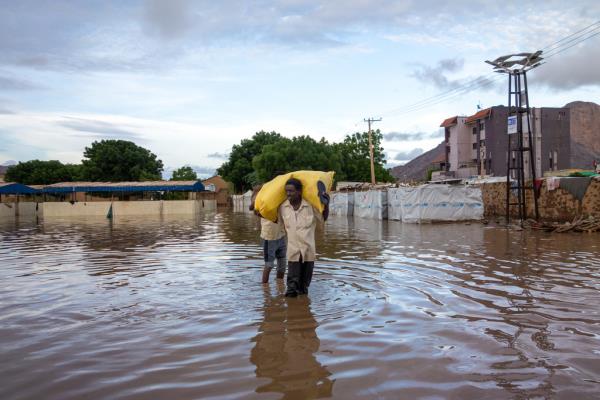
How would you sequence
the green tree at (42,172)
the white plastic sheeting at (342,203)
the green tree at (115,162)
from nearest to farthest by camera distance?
the white plastic sheeting at (342,203), the green tree at (115,162), the green tree at (42,172)

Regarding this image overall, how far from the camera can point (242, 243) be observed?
508 inches

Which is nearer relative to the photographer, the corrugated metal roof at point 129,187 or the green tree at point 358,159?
the corrugated metal roof at point 129,187

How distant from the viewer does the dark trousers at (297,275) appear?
5.73 m

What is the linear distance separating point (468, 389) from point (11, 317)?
471 cm

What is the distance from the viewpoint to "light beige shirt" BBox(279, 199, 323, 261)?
5621 mm

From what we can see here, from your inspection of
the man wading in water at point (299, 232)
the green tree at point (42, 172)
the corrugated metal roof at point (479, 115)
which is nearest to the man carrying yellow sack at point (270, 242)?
the man wading in water at point (299, 232)

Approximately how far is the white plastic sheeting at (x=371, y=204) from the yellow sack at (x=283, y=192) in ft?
54.7

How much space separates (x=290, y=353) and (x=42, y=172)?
239 feet

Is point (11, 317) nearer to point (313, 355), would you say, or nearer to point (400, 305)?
point (313, 355)

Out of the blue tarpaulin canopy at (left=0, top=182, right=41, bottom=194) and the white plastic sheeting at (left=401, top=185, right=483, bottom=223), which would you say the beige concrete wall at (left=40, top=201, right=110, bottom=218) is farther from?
the white plastic sheeting at (left=401, top=185, right=483, bottom=223)

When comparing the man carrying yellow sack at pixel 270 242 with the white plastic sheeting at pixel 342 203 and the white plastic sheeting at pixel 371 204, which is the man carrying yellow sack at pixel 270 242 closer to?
the white plastic sheeting at pixel 371 204

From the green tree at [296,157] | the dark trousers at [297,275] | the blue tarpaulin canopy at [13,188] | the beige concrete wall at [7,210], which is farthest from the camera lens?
the green tree at [296,157]

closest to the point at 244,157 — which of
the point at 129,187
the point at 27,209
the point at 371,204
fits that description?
the point at 129,187

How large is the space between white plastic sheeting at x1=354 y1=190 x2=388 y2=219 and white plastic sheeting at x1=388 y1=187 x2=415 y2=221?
425 millimetres
